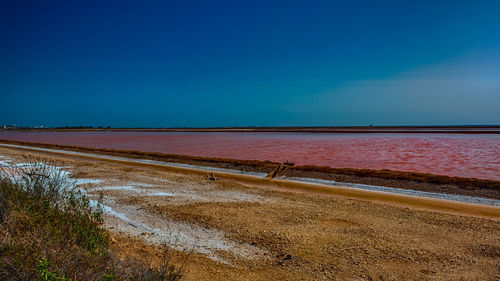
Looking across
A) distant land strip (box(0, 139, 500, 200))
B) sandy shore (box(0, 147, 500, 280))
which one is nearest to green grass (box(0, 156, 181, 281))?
sandy shore (box(0, 147, 500, 280))

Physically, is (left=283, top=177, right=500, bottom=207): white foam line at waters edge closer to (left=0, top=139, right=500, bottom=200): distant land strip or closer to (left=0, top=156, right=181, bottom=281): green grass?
(left=0, top=139, right=500, bottom=200): distant land strip

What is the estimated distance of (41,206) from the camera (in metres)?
4.56

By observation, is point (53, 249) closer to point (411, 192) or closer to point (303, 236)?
point (303, 236)

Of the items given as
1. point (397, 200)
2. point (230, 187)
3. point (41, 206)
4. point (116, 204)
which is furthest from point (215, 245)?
point (397, 200)

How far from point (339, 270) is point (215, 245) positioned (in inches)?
76.0

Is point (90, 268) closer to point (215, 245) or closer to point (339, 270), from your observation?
point (215, 245)

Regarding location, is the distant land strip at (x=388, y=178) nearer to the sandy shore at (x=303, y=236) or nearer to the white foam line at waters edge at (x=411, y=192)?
the white foam line at waters edge at (x=411, y=192)

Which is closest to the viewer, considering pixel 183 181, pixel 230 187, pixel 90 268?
pixel 90 268

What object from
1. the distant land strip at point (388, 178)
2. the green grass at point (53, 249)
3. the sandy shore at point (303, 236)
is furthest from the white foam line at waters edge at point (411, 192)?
the green grass at point (53, 249)

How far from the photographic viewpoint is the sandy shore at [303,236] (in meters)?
4.10

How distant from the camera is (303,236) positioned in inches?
206

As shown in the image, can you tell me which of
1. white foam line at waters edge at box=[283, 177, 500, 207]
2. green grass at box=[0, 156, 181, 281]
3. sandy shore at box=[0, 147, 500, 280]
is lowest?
white foam line at waters edge at box=[283, 177, 500, 207]

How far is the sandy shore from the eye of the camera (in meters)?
4.10

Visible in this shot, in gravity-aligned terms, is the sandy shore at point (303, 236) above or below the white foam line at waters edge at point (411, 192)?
above
